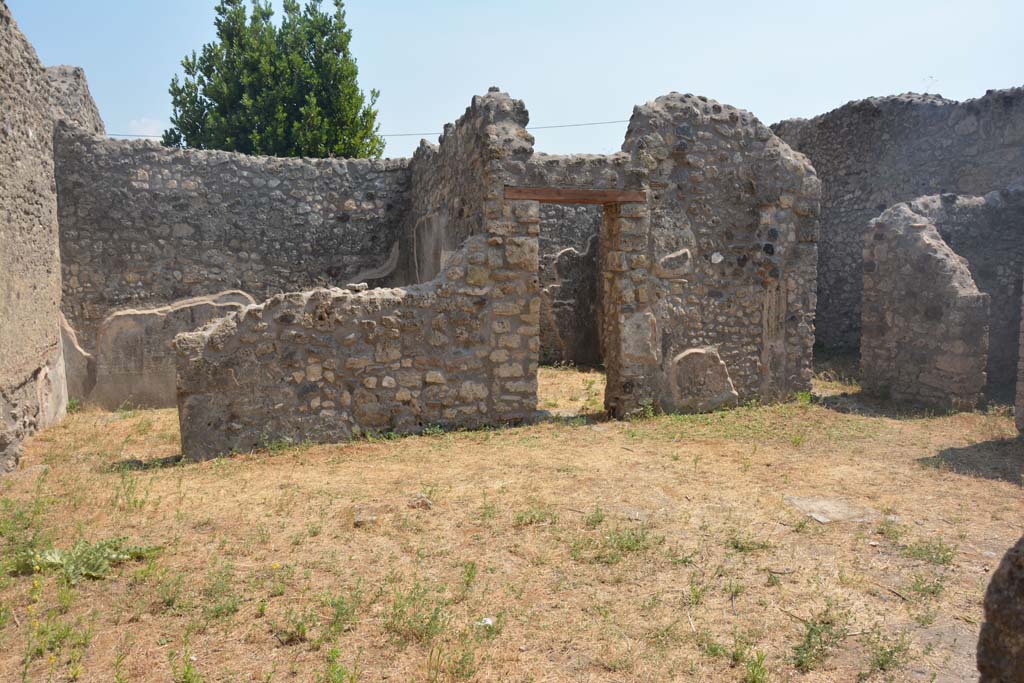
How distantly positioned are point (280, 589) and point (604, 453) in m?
3.54

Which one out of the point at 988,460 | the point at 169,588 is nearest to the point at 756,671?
the point at 169,588

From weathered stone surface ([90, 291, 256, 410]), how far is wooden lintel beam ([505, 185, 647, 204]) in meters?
4.17

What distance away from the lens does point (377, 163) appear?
36.4 ft

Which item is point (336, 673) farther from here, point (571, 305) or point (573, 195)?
point (571, 305)

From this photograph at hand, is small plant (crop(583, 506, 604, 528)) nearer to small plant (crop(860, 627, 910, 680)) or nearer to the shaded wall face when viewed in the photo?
small plant (crop(860, 627, 910, 680))

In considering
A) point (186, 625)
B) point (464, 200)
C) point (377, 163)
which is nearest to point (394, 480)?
point (186, 625)

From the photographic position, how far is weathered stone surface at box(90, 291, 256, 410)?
949 centimetres

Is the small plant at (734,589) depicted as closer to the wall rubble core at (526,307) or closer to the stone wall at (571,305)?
the wall rubble core at (526,307)

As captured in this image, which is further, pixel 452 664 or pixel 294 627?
pixel 294 627

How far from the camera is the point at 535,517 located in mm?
4910

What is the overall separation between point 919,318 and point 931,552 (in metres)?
5.61

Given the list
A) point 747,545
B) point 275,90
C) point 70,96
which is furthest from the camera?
point 275,90

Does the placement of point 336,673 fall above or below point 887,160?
below

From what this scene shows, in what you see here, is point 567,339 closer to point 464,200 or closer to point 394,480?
point 464,200
